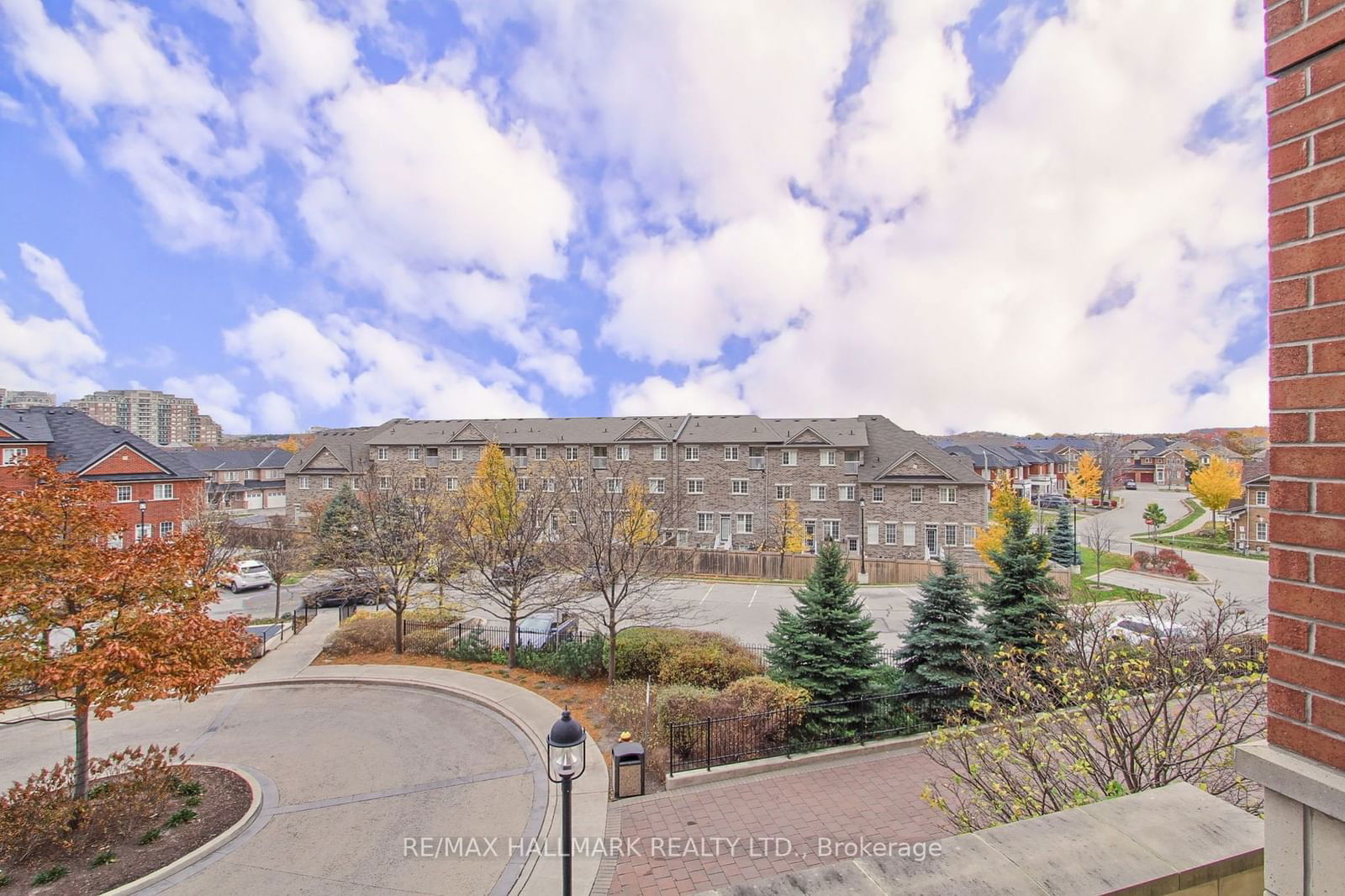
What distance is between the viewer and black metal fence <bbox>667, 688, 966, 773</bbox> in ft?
36.6

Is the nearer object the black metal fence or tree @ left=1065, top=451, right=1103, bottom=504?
the black metal fence

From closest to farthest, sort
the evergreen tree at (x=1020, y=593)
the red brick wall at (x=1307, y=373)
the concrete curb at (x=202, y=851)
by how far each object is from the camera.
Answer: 1. the red brick wall at (x=1307, y=373)
2. the concrete curb at (x=202, y=851)
3. the evergreen tree at (x=1020, y=593)

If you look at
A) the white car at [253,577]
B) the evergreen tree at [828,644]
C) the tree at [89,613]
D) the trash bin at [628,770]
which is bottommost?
the white car at [253,577]

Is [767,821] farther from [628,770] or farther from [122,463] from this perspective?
[122,463]

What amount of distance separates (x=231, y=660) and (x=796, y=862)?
9573 millimetres

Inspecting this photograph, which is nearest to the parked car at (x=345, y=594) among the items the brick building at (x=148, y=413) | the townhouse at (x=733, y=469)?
the townhouse at (x=733, y=469)

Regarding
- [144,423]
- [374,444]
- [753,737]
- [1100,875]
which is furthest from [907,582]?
[144,423]

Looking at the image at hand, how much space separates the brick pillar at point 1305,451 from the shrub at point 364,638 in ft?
69.2

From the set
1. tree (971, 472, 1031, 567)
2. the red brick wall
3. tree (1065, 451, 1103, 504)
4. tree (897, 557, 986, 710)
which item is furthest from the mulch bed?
tree (1065, 451, 1103, 504)

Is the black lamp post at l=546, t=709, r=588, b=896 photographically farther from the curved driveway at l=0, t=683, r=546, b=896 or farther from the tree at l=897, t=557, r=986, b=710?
the tree at l=897, t=557, r=986, b=710

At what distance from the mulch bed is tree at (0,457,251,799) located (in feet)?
4.21

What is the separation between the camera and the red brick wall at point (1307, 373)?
6.31 ft

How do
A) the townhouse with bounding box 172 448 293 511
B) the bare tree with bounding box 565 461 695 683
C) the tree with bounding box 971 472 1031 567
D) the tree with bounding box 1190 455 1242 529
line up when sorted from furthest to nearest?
the townhouse with bounding box 172 448 293 511, the tree with bounding box 1190 455 1242 529, the tree with bounding box 971 472 1031 567, the bare tree with bounding box 565 461 695 683

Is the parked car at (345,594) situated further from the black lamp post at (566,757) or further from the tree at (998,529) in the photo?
the tree at (998,529)
